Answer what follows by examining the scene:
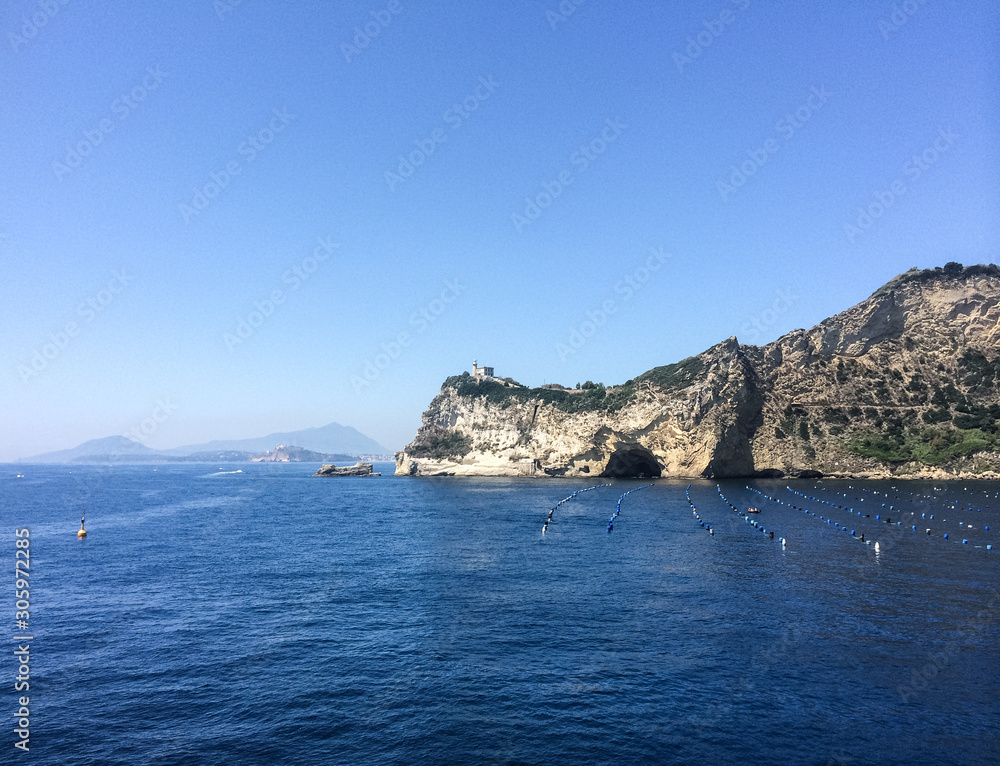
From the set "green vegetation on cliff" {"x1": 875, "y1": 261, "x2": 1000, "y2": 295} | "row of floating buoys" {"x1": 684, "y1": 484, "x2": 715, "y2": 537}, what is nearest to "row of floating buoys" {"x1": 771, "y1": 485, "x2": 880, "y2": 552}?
"row of floating buoys" {"x1": 684, "y1": 484, "x2": 715, "y2": 537}

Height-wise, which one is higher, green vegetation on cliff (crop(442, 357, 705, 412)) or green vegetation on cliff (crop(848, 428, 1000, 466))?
green vegetation on cliff (crop(442, 357, 705, 412))

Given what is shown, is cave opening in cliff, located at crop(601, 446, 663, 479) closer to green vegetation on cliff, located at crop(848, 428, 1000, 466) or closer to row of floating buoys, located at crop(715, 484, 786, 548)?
green vegetation on cliff, located at crop(848, 428, 1000, 466)

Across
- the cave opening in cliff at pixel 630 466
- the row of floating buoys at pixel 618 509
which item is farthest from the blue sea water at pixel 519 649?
the cave opening in cliff at pixel 630 466

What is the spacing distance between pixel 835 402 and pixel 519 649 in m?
143

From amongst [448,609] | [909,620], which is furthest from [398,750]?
[909,620]

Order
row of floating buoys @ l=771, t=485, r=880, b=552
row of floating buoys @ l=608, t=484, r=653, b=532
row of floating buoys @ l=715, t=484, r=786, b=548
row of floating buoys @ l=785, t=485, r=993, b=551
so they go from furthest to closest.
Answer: row of floating buoys @ l=608, t=484, r=653, b=532 < row of floating buoys @ l=785, t=485, r=993, b=551 < row of floating buoys @ l=715, t=484, r=786, b=548 < row of floating buoys @ l=771, t=485, r=880, b=552

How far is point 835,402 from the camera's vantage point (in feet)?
501

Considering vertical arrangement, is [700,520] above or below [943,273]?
below

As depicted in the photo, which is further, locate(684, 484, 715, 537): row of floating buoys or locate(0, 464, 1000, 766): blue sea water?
locate(684, 484, 715, 537): row of floating buoys

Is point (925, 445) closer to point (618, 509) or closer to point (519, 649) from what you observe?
point (618, 509)

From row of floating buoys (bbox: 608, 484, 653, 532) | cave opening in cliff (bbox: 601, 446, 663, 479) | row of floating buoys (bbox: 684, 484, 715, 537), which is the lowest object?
row of floating buoys (bbox: 684, 484, 715, 537)

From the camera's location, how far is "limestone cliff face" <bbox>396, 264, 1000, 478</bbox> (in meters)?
140

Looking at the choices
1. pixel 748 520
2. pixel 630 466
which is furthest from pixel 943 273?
pixel 748 520

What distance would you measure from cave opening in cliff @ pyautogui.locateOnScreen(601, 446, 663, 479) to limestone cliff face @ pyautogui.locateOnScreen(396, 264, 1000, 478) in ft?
1.26
